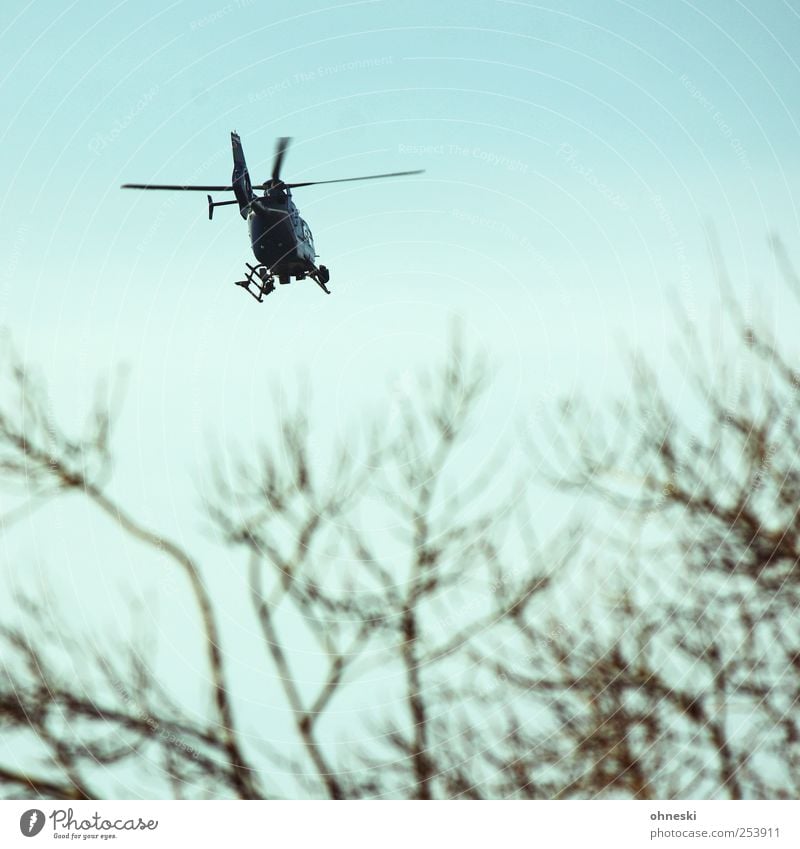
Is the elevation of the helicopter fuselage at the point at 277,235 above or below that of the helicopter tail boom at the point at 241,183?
below

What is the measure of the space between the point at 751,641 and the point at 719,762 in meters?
1.89

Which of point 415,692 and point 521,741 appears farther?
point 415,692

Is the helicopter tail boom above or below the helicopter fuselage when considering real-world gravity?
above

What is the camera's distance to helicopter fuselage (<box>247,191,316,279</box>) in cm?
2527

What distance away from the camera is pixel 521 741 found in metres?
16.5

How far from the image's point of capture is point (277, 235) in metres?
25.3

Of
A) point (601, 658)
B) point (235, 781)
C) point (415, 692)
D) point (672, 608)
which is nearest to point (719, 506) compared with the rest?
point (672, 608)

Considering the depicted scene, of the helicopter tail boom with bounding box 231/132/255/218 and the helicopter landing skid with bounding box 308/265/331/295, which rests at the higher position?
the helicopter tail boom with bounding box 231/132/255/218

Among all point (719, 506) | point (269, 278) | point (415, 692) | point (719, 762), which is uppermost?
point (269, 278)

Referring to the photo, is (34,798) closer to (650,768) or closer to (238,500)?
(238,500)

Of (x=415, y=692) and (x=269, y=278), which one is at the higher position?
(x=269, y=278)

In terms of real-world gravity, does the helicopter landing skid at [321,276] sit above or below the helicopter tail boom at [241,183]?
below

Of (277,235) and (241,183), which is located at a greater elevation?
(241,183)

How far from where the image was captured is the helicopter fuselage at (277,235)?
25266mm
